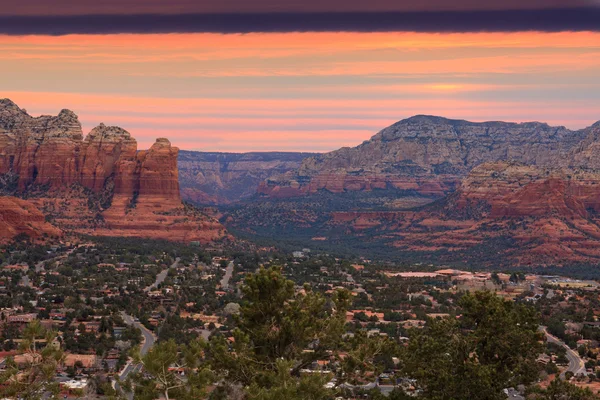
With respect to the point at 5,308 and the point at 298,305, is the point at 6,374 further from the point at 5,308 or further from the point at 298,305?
the point at 5,308

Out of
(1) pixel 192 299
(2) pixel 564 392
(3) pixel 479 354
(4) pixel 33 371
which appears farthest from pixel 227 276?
(2) pixel 564 392

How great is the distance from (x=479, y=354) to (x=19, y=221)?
112827mm

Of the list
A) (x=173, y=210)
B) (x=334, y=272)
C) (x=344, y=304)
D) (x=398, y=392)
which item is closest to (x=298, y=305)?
(x=344, y=304)

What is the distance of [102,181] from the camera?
618ft

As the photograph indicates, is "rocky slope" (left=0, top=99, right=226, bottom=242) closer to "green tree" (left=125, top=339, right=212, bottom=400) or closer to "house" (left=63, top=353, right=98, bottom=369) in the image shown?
"house" (left=63, top=353, right=98, bottom=369)

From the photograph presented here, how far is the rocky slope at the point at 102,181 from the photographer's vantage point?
595 ft

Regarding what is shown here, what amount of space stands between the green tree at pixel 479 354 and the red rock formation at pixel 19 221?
108349 mm

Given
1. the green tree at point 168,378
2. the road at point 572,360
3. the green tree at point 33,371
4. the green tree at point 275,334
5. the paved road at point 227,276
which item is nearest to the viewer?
the green tree at point 33,371

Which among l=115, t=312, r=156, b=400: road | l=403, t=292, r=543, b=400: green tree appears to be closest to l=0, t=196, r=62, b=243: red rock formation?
l=115, t=312, r=156, b=400: road

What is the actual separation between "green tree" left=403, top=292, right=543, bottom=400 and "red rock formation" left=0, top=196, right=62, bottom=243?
355 ft

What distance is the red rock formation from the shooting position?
150 metres

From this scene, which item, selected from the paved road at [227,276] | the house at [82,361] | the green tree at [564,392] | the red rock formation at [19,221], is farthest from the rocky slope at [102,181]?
the green tree at [564,392]

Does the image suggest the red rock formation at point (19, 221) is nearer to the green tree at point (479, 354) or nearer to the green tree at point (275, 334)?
the green tree at point (275, 334)

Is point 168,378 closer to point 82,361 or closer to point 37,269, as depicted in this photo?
point 82,361
